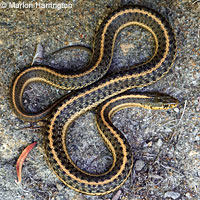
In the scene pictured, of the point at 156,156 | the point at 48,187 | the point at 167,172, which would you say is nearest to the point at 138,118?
Answer: the point at 156,156

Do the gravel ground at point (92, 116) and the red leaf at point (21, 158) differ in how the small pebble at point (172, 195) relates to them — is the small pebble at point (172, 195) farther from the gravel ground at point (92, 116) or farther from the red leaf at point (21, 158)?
the red leaf at point (21, 158)

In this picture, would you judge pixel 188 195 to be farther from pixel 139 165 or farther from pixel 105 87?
pixel 105 87

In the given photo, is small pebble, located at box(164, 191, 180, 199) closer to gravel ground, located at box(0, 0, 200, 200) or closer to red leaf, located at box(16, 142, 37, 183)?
gravel ground, located at box(0, 0, 200, 200)

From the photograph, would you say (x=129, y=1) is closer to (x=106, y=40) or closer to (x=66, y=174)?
(x=106, y=40)

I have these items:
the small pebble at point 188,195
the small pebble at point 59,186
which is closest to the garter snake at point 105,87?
the small pebble at point 59,186

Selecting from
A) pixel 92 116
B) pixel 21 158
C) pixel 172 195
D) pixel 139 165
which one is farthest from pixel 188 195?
pixel 21 158

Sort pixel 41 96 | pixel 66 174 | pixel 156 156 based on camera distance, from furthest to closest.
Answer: pixel 41 96 < pixel 156 156 < pixel 66 174

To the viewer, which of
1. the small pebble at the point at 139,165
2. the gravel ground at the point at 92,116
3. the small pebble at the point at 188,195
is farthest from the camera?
the small pebble at the point at 139,165
